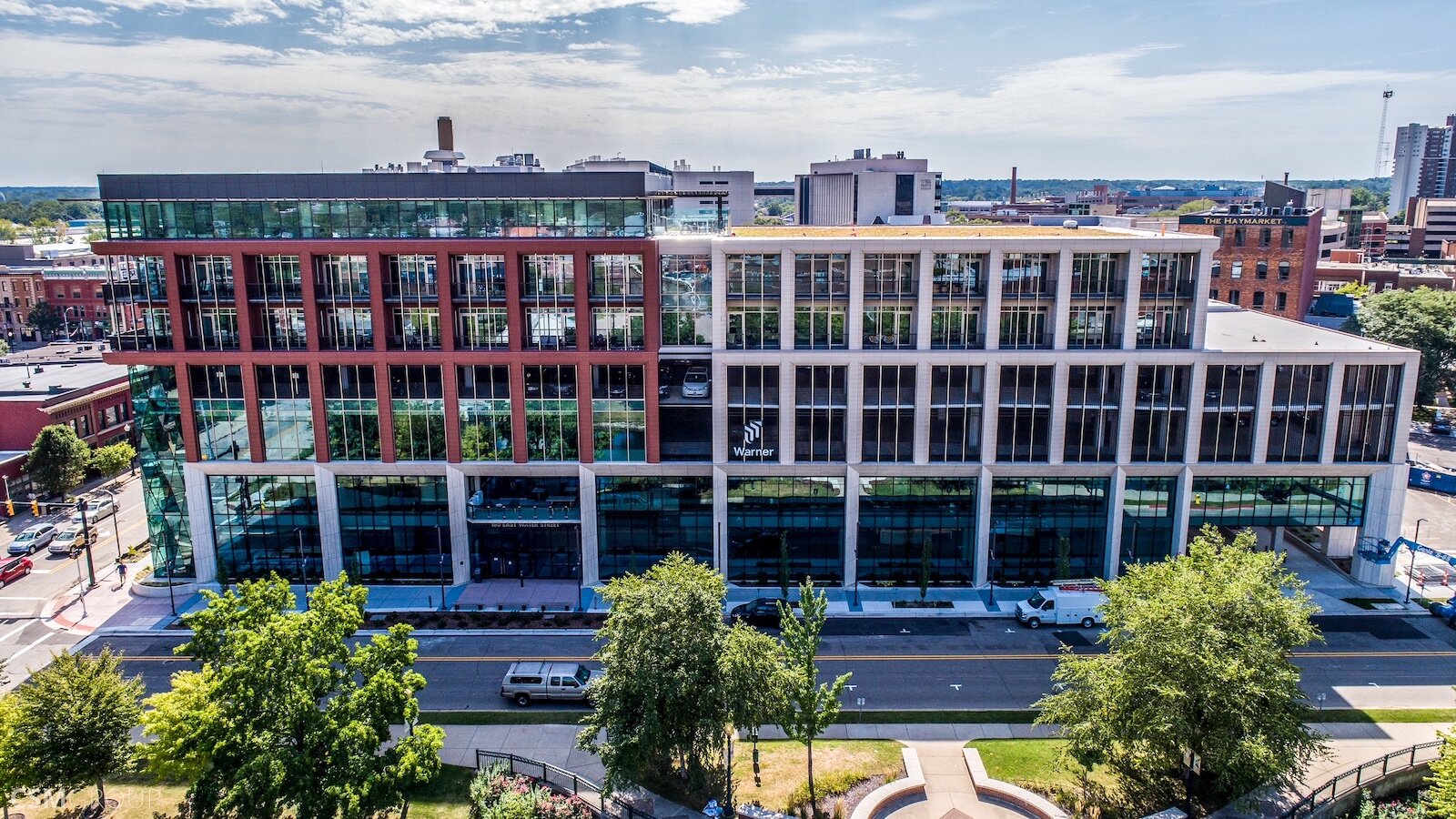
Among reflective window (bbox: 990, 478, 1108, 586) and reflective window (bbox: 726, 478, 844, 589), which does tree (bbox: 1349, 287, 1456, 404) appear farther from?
reflective window (bbox: 726, 478, 844, 589)

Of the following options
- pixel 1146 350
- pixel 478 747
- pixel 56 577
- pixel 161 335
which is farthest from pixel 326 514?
pixel 1146 350

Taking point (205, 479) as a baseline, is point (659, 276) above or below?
above

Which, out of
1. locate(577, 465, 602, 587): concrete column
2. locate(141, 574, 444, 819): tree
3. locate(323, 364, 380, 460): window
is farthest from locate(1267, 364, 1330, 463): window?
locate(323, 364, 380, 460): window

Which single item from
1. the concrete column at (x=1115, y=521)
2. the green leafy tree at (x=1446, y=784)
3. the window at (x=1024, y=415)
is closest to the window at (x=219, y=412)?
the window at (x=1024, y=415)

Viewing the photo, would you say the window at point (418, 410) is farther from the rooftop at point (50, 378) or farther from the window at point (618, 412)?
the rooftop at point (50, 378)

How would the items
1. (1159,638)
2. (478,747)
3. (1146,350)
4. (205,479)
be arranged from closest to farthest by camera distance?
(1159,638), (478,747), (1146,350), (205,479)

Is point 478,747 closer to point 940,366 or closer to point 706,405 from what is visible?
point 706,405

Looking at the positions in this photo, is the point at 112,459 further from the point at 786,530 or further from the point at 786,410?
the point at 786,410
